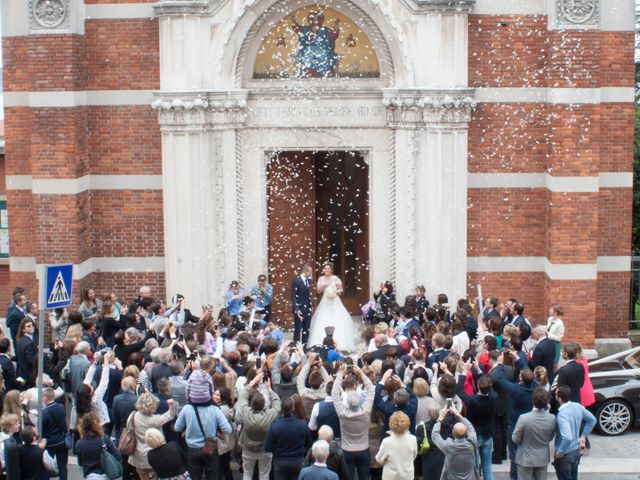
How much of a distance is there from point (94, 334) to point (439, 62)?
23.5ft

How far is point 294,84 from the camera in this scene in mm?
19688

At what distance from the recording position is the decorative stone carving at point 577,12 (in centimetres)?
1831

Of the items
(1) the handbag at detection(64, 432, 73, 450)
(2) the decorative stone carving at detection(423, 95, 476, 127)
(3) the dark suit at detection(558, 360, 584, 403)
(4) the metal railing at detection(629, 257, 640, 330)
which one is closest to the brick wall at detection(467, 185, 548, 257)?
(2) the decorative stone carving at detection(423, 95, 476, 127)

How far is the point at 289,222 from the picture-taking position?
2084 cm

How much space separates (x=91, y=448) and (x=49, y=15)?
367 inches

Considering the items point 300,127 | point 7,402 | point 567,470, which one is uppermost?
point 300,127

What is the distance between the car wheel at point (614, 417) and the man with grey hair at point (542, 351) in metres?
0.99

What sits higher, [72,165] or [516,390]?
[72,165]

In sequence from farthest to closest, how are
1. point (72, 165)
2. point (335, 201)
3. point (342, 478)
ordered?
point (335, 201), point (72, 165), point (342, 478)

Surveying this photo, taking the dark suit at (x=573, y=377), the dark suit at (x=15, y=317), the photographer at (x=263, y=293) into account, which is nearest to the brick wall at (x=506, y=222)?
the photographer at (x=263, y=293)

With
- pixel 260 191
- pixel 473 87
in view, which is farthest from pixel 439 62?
pixel 260 191

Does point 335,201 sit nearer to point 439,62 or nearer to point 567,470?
point 439,62

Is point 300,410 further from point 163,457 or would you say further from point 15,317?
point 15,317

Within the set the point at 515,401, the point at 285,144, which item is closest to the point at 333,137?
the point at 285,144
